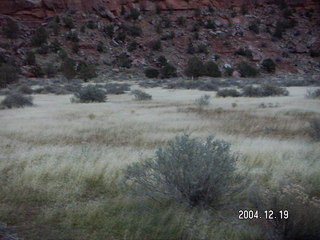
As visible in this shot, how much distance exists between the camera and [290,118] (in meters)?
13.4

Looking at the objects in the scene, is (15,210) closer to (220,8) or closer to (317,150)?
(317,150)

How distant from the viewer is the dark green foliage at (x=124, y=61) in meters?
56.9

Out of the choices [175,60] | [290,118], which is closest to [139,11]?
[175,60]

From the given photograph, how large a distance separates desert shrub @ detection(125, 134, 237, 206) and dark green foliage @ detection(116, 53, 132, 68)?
172ft

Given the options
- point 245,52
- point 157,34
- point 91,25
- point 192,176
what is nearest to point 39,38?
point 91,25

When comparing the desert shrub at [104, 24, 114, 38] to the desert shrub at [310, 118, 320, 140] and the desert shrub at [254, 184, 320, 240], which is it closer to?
the desert shrub at [310, 118, 320, 140]

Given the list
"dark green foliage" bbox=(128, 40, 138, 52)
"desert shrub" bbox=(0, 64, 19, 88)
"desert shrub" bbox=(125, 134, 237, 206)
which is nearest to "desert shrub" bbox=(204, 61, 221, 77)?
"dark green foliage" bbox=(128, 40, 138, 52)

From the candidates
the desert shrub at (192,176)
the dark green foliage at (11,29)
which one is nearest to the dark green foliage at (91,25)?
the dark green foliage at (11,29)

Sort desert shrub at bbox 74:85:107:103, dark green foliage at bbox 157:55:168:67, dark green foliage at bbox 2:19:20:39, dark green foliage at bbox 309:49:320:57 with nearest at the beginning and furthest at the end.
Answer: desert shrub at bbox 74:85:107:103 < dark green foliage at bbox 157:55:168:67 < dark green foliage at bbox 2:19:20:39 < dark green foliage at bbox 309:49:320:57

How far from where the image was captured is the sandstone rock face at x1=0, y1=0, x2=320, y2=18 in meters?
64.6

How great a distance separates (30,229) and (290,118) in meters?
11.1

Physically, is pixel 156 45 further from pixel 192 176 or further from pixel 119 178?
pixel 192 176

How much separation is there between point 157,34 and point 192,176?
210ft

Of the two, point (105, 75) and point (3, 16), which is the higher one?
point (3, 16)
